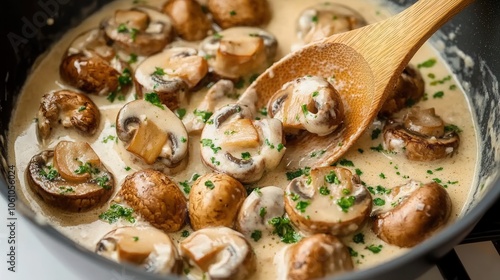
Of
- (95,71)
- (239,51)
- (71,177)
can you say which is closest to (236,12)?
(239,51)

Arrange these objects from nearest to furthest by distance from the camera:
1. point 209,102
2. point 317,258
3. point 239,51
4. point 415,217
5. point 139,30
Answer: point 317,258 → point 415,217 → point 209,102 → point 239,51 → point 139,30

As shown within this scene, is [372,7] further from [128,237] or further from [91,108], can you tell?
[128,237]

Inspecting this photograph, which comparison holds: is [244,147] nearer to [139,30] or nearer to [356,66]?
[356,66]

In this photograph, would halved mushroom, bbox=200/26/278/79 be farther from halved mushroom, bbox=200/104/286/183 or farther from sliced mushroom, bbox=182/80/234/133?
halved mushroom, bbox=200/104/286/183

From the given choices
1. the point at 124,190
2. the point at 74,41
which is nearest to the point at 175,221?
the point at 124,190

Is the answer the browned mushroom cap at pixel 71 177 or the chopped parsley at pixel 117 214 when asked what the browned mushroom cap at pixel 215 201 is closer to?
the chopped parsley at pixel 117 214

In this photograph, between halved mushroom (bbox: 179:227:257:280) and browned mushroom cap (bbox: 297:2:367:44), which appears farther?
browned mushroom cap (bbox: 297:2:367:44)

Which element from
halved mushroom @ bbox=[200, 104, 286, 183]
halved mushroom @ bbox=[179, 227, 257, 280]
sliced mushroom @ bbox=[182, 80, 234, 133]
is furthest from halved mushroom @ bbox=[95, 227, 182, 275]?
sliced mushroom @ bbox=[182, 80, 234, 133]
